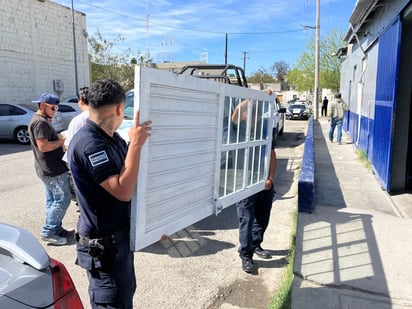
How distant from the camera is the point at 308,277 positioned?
347 centimetres

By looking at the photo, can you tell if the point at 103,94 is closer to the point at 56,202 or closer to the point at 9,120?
the point at 56,202

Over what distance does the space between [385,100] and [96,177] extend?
6.45 m

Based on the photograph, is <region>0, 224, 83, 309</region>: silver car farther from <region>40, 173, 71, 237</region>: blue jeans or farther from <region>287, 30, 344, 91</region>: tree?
<region>287, 30, 344, 91</region>: tree

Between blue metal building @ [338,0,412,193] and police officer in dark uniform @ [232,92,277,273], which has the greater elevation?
blue metal building @ [338,0,412,193]

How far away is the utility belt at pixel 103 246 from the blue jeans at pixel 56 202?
2571 millimetres

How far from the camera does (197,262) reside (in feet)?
13.1

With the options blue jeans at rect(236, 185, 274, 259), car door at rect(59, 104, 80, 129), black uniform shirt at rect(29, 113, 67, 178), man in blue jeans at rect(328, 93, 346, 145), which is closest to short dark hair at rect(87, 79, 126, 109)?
blue jeans at rect(236, 185, 274, 259)

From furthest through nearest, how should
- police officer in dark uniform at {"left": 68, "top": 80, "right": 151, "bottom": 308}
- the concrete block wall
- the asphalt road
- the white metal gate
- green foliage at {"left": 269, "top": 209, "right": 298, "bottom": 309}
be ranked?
the concrete block wall → the asphalt road → green foliage at {"left": 269, "top": 209, "right": 298, "bottom": 309} → the white metal gate → police officer in dark uniform at {"left": 68, "top": 80, "right": 151, "bottom": 308}

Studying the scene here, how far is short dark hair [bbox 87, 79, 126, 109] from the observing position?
6.25ft

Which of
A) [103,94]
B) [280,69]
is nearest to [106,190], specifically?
[103,94]

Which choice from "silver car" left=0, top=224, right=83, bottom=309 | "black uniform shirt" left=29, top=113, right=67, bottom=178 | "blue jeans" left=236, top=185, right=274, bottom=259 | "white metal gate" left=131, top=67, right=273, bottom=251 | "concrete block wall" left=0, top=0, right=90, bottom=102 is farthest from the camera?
"concrete block wall" left=0, top=0, right=90, bottom=102

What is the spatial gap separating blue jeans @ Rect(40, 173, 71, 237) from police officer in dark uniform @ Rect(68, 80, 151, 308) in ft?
8.19

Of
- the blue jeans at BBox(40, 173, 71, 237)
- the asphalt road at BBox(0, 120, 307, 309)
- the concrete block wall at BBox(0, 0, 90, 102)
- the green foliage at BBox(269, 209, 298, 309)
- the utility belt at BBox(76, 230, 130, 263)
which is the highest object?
the concrete block wall at BBox(0, 0, 90, 102)

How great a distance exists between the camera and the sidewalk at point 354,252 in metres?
3.15
